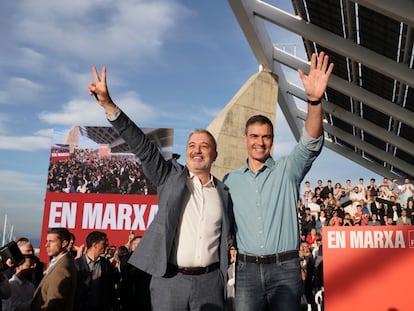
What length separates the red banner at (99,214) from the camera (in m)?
11.0

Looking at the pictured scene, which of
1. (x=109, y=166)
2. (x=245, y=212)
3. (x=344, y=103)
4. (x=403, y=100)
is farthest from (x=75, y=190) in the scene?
(x=344, y=103)

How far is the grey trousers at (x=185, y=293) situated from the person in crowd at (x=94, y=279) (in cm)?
313

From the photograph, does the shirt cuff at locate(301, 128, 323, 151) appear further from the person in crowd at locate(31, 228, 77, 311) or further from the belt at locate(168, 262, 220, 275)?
the person in crowd at locate(31, 228, 77, 311)

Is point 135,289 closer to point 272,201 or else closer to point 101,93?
point 272,201

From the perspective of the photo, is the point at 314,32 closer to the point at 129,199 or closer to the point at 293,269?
the point at 129,199

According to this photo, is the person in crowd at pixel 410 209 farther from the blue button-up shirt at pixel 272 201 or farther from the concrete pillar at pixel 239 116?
the blue button-up shirt at pixel 272 201

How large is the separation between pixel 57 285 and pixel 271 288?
2.51 metres

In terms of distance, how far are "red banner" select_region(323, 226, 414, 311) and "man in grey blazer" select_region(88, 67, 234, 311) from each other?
2.48 meters

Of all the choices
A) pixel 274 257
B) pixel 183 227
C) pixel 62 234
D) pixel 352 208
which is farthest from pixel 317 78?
pixel 352 208

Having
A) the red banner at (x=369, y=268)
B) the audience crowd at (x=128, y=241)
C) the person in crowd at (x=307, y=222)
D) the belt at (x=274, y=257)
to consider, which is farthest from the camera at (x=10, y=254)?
the person in crowd at (x=307, y=222)

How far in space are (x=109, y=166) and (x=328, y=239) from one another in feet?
28.9

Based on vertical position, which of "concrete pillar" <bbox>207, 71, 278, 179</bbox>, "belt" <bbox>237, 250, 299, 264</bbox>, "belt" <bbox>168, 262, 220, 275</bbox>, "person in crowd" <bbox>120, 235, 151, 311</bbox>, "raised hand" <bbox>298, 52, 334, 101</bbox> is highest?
"concrete pillar" <bbox>207, 71, 278, 179</bbox>

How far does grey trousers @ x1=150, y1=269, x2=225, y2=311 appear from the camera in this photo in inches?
106

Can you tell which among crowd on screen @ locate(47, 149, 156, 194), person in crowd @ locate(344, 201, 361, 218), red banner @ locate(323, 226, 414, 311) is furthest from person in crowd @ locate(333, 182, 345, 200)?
red banner @ locate(323, 226, 414, 311)
